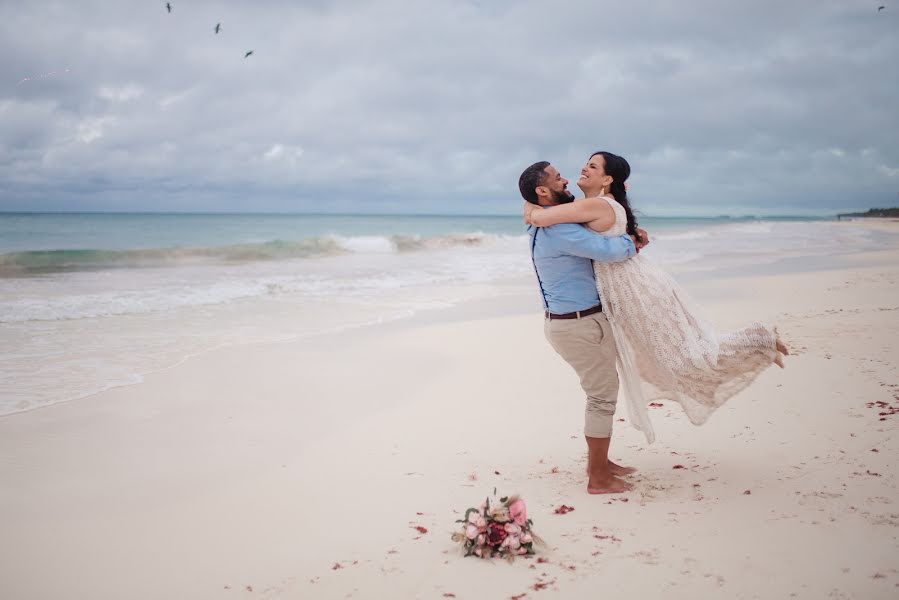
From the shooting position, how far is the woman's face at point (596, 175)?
4219 mm

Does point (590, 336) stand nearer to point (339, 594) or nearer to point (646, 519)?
point (646, 519)

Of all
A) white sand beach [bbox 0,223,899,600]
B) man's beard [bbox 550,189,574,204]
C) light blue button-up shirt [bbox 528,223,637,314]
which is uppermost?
man's beard [bbox 550,189,574,204]

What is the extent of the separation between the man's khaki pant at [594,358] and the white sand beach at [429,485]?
1.67 ft

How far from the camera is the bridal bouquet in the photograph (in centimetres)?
346

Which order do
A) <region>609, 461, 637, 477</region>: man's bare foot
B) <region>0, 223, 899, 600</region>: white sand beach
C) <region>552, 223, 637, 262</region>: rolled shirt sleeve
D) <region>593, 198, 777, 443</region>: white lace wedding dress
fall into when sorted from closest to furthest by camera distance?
<region>0, 223, 899, 600</region>: white sand beach
<region>552, 223, 637, 262</region>: rolled shirt sleeve
<region>593, 198, 777, 443</region>: white lace wedding dress
<region>609, 461, 637, 477</region>: man's bare foot

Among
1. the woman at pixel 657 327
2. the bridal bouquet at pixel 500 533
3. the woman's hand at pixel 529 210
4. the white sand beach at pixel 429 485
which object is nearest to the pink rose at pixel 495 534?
the bridal bouquet at pixel 500 533

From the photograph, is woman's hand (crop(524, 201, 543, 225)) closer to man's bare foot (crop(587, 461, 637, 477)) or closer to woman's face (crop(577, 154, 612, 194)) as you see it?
woman's face (crop(577, 154, 612, 194))

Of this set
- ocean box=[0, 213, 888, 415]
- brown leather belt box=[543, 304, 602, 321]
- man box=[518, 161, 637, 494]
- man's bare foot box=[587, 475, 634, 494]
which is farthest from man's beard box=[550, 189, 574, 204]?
ocean box=[0, 213, 888, 415]

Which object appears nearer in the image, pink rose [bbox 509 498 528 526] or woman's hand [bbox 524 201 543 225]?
pink rose [bbox 509 498 528 526]

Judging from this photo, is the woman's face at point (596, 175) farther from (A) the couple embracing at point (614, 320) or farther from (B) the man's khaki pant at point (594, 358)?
(B) the man's khaki pant at point (594, 358)

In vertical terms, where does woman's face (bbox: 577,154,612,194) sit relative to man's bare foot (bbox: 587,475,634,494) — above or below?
above

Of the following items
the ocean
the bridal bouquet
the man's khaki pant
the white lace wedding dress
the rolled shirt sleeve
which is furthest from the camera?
the ocean

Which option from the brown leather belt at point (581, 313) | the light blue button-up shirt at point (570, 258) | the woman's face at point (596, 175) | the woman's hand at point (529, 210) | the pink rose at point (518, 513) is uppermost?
the woman's face at point (596, 175)

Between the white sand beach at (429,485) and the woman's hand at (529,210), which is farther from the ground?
the woman's hand at (529,210)
